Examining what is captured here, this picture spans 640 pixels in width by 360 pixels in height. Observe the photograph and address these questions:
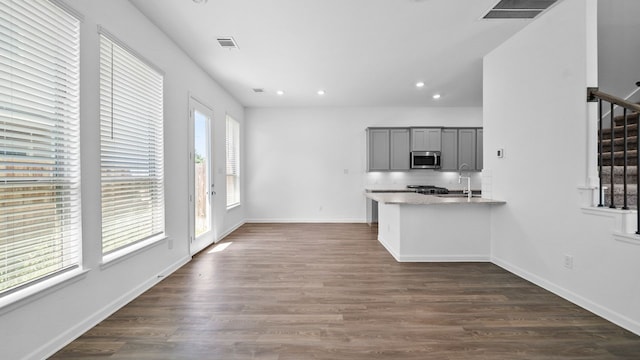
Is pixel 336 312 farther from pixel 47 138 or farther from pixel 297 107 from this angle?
pixel 297 107

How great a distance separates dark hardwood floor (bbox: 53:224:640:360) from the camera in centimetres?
188

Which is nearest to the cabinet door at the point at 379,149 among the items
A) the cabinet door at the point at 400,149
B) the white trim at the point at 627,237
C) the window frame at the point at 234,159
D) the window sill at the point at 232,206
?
the cabinet door at the point at 400,149

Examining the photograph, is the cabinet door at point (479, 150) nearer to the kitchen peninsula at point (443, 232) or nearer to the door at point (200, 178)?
the kitchen peninsula at point (443, 232)

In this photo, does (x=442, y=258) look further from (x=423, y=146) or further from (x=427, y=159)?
(x=423, y=146)

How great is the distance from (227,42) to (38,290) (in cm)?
301

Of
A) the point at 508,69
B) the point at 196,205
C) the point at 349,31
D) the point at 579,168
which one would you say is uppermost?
the point at 349,31

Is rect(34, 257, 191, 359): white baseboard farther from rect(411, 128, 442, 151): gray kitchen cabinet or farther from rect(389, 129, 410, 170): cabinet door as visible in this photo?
rect(411, 128, 442, 151): gray kitchen cabinet

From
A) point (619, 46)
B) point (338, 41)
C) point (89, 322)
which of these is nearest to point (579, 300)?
point (619, 46)

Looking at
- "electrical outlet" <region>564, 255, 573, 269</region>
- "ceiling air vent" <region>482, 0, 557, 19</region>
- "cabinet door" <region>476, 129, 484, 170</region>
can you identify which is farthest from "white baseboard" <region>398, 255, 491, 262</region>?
"cabinet door" <region>476, 129, 484, 170</region>

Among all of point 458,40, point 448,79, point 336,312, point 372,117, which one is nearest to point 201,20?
point 458,40

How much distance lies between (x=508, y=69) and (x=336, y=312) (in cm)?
347

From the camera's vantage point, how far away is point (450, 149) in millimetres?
6504

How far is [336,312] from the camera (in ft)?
7.84

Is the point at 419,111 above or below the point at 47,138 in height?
above
